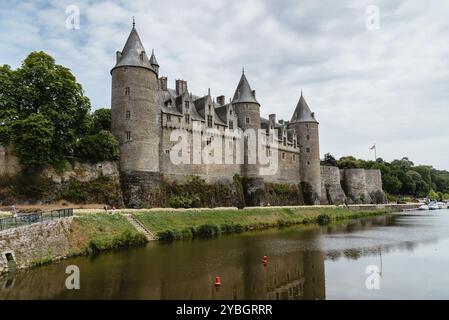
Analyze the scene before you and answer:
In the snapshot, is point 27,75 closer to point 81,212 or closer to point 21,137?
point 21,137

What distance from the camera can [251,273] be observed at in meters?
16.1

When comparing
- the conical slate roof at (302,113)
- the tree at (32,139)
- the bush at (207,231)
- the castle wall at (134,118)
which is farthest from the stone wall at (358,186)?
the tree at (32,139)

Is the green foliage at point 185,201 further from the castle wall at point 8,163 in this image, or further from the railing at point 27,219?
the railing at point 27,219

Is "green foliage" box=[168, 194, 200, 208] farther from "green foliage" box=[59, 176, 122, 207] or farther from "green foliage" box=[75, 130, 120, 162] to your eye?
"green foliage" box=[75, 130, 120, 162]

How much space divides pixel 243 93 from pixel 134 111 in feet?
63.0

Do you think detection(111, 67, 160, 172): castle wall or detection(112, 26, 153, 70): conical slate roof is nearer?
detection(111, 67, 160, 172): castle wall

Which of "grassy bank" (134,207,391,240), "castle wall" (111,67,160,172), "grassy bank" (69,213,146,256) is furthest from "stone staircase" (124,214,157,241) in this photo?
"castle wall" (111,67,160,172)

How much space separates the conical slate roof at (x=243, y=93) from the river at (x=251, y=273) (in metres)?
28.0

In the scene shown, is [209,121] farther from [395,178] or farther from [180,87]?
[395,178]

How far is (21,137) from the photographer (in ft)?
87.6

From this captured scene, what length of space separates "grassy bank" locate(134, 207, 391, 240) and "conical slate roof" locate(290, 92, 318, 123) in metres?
17.4

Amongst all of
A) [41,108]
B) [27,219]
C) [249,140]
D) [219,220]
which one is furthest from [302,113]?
[27,219]

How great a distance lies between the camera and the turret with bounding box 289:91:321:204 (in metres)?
56.3
